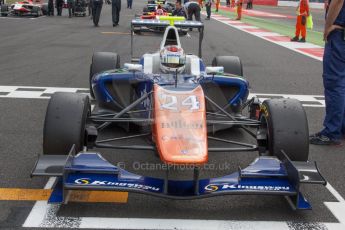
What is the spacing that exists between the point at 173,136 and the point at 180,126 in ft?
0.44

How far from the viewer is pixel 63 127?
3742 millimetres

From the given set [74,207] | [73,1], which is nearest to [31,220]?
[74,207]

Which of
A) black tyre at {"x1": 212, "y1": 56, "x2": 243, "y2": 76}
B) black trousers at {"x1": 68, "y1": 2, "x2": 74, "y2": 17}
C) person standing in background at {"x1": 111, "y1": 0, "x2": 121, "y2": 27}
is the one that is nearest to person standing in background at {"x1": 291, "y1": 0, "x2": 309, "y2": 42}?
person standing in background at {"x1": 111, "y1": 0, "x2": 121, "y2": 27}

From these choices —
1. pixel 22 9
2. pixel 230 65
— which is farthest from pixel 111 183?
pixel 22 9

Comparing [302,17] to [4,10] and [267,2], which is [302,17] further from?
[267,2]

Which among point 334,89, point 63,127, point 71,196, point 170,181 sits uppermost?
point 334,89

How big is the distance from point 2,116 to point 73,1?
1980 centimetres

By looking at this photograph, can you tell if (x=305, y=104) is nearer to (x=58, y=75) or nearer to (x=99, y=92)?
(x=99, y=92)

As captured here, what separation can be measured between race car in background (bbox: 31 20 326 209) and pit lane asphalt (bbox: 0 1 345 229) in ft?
0.76

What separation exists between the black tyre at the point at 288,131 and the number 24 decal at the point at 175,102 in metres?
0.65

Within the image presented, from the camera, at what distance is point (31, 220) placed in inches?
129

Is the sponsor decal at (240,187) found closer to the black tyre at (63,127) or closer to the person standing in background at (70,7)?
the black tyre at (63,127)

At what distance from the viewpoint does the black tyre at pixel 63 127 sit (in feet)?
12.2

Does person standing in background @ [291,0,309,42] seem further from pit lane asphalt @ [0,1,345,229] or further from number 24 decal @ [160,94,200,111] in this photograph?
number 24 decal @ [160,94,200,111]
